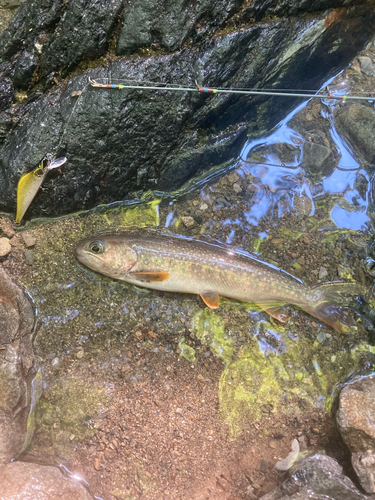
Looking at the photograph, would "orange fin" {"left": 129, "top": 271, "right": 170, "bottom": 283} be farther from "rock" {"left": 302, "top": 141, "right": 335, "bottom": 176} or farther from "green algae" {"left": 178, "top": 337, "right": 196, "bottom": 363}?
"rock" {"left": 302, "top": 141, "right": 335, "bottom": 176}

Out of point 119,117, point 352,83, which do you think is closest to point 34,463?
point 119,117

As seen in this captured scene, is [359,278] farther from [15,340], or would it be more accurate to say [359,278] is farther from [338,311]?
[15,340]

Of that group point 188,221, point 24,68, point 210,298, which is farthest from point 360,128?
point 24,68

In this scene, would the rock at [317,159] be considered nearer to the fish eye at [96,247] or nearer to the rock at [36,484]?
the fish eye at [96,247]

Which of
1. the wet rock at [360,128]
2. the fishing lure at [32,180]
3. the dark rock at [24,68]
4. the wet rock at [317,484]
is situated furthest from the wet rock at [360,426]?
the dark rock at [24,68]

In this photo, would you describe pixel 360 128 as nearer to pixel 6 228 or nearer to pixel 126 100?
pixel 126 100

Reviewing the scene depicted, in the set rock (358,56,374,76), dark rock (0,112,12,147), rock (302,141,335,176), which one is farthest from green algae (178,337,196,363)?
rock (358,56,374,76)
